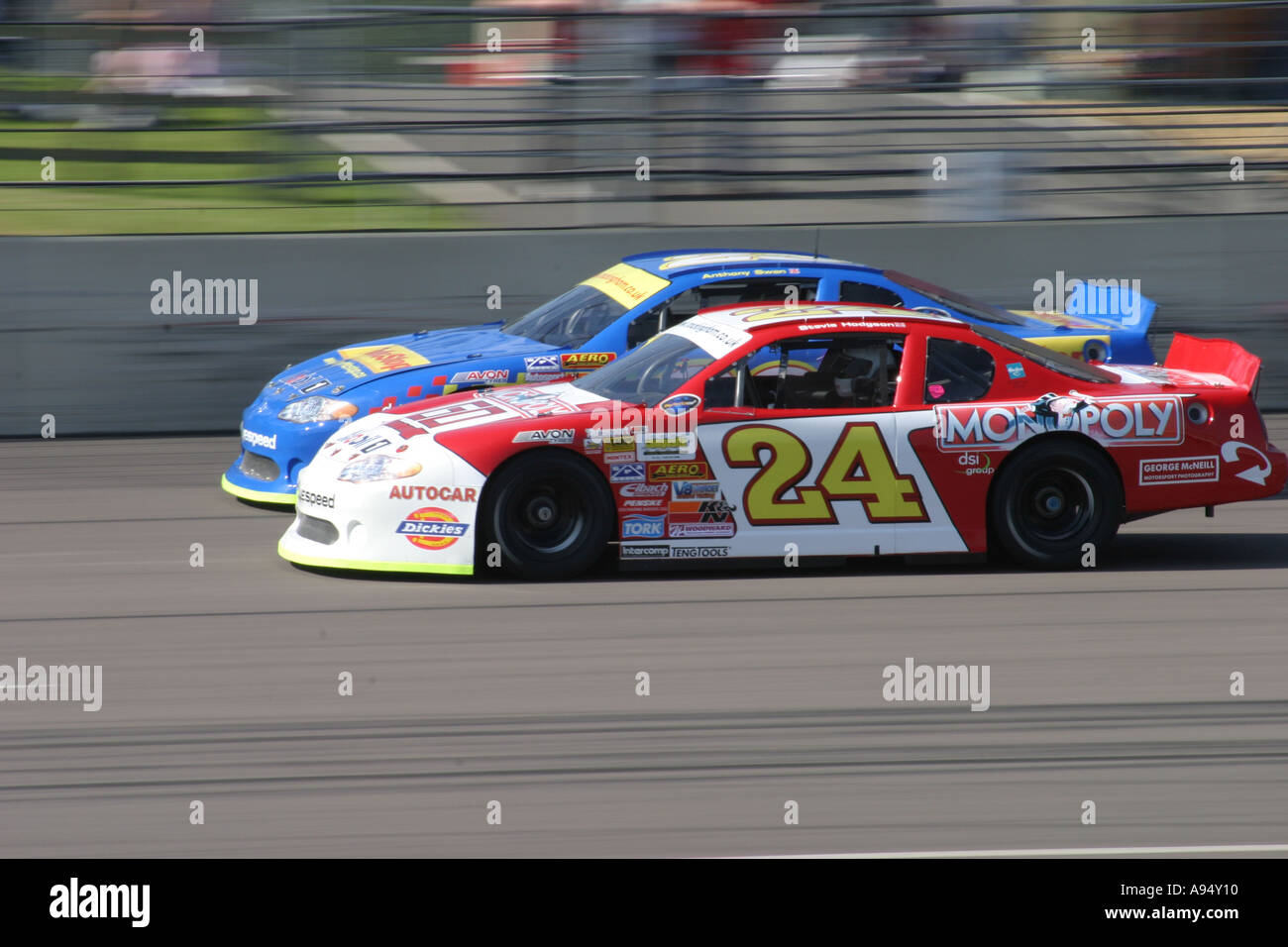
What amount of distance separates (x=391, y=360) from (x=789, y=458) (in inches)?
121

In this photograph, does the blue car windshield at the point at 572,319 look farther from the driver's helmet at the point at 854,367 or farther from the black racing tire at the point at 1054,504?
the black racing tire at the point at 1054,504

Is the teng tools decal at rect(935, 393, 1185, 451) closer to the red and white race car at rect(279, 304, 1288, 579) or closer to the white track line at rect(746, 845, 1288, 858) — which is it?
the red and white race car at rect(279, 304, 1288, 579)

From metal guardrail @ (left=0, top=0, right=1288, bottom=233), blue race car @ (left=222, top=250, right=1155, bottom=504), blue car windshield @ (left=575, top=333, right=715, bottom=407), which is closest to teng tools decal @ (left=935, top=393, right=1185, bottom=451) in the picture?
blue car windshield @ (left=575, top=333, right=715, bottom=407)

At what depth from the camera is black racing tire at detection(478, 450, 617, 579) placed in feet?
25.1

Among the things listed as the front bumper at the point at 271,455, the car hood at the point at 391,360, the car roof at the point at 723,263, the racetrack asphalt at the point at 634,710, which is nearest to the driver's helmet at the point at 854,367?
the racetrack asphalt at the point at 634,710

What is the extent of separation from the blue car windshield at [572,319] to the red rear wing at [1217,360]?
3.16m

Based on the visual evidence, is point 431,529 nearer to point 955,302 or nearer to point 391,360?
point 391,360

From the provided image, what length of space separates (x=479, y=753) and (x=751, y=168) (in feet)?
28.4

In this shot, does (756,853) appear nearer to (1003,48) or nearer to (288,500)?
(288,500)

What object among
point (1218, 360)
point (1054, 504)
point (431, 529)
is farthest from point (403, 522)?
point (1218, 360)

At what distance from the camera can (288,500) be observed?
9.46 meters

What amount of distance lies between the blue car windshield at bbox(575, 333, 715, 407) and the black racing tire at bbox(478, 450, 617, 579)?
50 centimetres

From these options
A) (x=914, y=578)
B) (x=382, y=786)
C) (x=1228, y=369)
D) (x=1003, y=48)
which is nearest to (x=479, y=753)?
(x=382, y=786)

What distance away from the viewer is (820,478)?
7859mm
